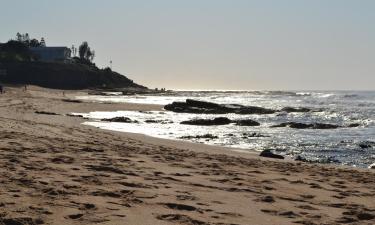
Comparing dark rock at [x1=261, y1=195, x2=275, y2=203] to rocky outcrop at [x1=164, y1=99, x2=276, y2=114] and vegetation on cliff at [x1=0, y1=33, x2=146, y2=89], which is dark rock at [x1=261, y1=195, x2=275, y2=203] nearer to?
rocky outcrop at [x1=164, y1=99, x2=276, y2=114]

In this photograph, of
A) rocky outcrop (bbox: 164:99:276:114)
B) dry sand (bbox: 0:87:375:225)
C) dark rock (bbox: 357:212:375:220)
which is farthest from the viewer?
rocky outcrop (bbox: 164:99:276:114)

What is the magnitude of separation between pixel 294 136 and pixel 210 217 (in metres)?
17.5

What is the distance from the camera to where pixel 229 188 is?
7.21m

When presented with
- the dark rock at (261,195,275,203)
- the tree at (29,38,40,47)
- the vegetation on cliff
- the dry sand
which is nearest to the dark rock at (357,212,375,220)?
the dry sand

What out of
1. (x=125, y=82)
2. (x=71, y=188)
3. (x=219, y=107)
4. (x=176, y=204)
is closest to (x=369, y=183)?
(x=176, y=204)

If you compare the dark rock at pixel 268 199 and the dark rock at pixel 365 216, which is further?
the dark rock at pixel 268 199

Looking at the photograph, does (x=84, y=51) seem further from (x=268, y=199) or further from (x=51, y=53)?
(x=268, y=199)

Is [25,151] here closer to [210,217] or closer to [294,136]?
[210,217]

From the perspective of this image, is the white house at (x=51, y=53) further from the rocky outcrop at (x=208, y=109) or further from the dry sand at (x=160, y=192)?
the dry sand at (x=160, y=192)

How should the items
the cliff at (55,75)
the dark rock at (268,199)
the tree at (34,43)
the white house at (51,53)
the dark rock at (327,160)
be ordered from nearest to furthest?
1. the dark rock at (268,199)
2. the dark rock at (327,160)
3. the cliff at (55,75)
4. the white house at (51,53)
5. the tree at (34,43)

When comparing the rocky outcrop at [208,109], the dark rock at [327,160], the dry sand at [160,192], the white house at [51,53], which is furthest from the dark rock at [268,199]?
the white house at [51,53]

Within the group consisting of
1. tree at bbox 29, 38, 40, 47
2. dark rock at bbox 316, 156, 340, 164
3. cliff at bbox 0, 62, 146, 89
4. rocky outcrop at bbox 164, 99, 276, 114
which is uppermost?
tree at bbox 29, 38, 40, 47

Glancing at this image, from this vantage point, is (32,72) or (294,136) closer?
(294,136)

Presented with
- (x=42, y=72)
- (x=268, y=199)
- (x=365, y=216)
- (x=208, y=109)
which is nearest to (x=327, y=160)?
(x=268, y=199)
